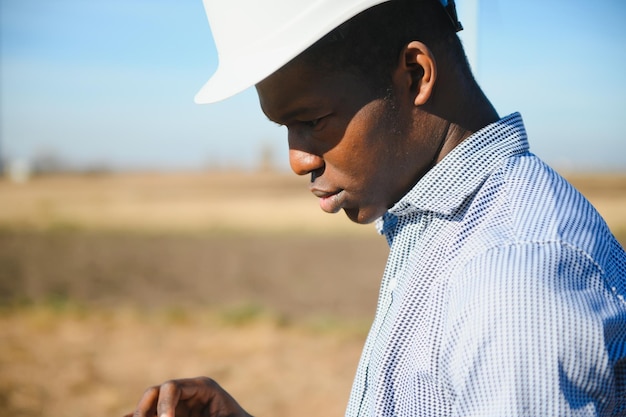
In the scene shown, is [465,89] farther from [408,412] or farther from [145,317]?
[145,317]

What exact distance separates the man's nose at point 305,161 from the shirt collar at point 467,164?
22 cm

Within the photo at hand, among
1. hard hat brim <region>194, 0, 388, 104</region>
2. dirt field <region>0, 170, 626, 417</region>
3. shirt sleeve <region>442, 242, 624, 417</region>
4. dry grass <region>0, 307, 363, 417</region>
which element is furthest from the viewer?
dirt field <region>0, 170, 626, 417</region>

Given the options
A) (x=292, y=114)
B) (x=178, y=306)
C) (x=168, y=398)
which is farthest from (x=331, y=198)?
(x=178, y=306)

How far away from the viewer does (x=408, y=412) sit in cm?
137

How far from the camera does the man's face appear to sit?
4.99 feet

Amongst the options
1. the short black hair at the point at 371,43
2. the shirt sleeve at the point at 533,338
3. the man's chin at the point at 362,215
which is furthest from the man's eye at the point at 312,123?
the shirt sleeve at the point at 533,338

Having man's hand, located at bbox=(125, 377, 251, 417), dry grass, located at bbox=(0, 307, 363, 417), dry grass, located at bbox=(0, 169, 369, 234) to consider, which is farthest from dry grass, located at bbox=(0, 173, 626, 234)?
man's hand, located at bbox=(125, 377, 251, 417)

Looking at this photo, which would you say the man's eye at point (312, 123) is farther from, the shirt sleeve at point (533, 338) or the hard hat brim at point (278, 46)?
the shirt sleeve at point (533, 338)

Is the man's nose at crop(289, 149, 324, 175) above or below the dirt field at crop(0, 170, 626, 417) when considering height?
above

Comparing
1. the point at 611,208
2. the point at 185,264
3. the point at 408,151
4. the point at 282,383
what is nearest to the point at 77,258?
the point at 185,264

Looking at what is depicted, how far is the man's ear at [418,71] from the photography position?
1503mm

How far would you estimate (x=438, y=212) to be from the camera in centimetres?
151

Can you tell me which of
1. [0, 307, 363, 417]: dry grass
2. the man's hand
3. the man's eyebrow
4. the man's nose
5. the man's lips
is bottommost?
[0, 307, 363, 417]: dry grass

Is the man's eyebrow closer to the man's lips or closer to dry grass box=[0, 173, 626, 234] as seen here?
the man's lips
